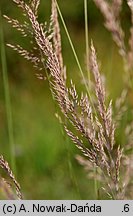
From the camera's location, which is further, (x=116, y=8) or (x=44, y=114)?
(x=44, y=114)

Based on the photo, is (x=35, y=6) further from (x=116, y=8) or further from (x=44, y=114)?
(x=44, y=114)

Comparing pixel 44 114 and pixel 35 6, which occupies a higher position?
pixel 35 6

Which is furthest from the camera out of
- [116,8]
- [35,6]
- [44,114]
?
[44,114]

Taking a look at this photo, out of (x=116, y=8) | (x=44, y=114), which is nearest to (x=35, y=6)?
(x=116, y=8)

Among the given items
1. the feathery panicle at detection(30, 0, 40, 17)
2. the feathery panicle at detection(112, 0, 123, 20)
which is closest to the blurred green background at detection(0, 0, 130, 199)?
the feathery panicle at detection(112, 0, 123, 20)

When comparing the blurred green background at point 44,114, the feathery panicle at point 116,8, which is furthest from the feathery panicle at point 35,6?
the blurred green background at point 44,114

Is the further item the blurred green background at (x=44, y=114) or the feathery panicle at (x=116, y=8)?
the blurred green background at (x=44, y=114)

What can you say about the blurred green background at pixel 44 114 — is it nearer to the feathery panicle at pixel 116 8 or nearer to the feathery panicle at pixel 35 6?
the feathery panicle at pixel 116 8

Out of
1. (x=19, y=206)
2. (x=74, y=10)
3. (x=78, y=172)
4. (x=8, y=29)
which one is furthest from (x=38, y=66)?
(x=74, y=10)
